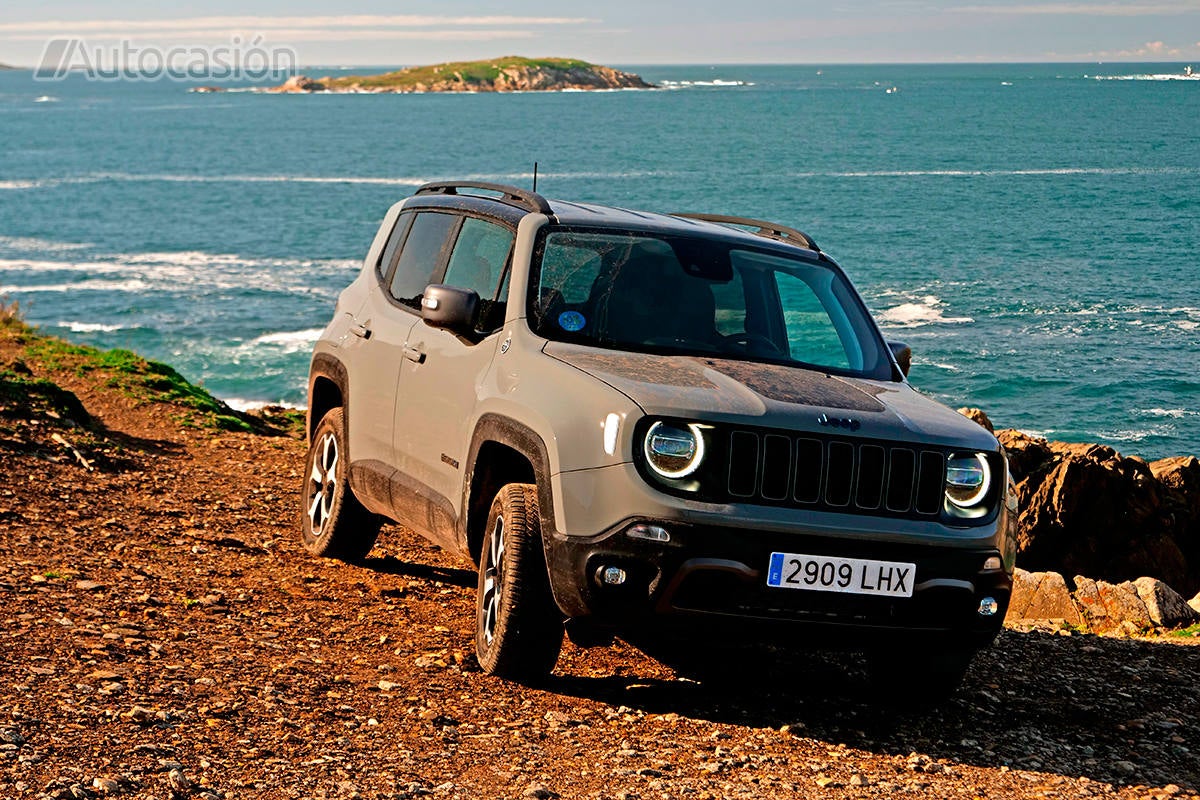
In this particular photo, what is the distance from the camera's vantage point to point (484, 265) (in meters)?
6.94

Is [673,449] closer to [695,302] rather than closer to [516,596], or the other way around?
[516,596]

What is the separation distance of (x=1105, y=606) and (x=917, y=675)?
3.66m

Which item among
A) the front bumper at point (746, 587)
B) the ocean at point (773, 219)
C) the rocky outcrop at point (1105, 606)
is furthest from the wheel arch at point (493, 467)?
the ocean at point (773, 219)

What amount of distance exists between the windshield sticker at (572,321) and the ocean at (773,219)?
25.1 metres

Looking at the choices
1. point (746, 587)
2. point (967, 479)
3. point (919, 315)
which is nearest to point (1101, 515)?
point (967, 479)

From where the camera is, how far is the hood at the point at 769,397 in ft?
18.1

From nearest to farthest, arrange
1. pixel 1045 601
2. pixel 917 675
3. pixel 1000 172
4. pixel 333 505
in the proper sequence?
pixel 917 675
pixel 333 505
pixel 1045 601
pixel 1000 172

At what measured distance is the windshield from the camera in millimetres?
6434

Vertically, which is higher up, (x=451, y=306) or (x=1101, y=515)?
(x=451, y=306)

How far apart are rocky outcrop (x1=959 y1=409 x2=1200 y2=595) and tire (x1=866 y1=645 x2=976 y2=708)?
9330 mm

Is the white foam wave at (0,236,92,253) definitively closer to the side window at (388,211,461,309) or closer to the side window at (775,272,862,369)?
the side window at (388,211,461,309)

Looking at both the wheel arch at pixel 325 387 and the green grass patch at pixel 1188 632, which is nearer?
the wheel arch at pixel 325 387

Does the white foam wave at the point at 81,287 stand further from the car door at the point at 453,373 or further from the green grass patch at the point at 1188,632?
the green grass patch at the point at 1188,632

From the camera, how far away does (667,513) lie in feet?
17.6
